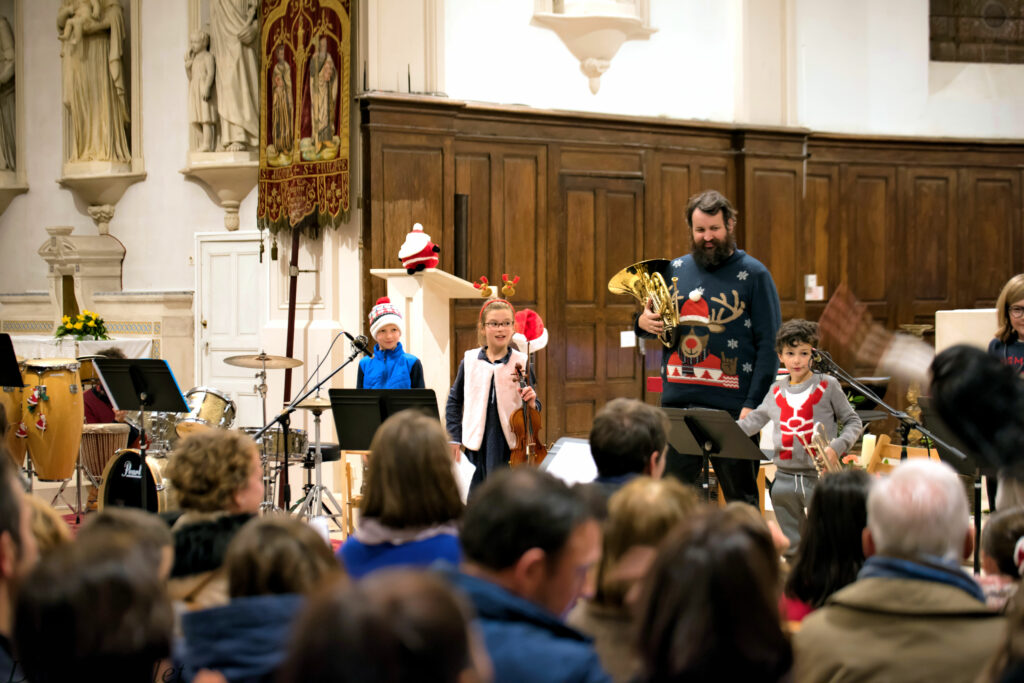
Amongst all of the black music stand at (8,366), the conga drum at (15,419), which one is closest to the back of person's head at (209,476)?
the black music stand at (8,366)

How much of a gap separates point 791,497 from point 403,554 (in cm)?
297

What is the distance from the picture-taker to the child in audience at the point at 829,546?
2730 millimetres

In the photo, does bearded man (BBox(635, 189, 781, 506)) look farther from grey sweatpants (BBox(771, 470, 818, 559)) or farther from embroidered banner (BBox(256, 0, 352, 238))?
embroidered banner (BBox(256, 0, 352, 238))

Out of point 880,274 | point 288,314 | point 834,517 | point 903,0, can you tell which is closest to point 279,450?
point 288,314

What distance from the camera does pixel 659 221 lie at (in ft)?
32.5

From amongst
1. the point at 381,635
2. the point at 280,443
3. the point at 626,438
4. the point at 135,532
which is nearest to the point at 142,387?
the point at 280,443

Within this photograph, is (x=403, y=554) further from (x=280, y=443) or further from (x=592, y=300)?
(x=592, y=300)

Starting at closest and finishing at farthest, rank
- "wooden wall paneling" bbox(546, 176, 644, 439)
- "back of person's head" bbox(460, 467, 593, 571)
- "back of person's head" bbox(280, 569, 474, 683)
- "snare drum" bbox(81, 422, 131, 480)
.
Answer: "back of person's head" bbox(280, 569, 474, 683) → "back of person's head" bbox(460, 467, 593, 571) → "snare drum" bbox(81, 422, 131, 480) → "wooden wall paneling" bbox(546, 176, 644, 439)

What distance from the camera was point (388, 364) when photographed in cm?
639

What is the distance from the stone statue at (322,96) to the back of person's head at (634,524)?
6805 millimetres

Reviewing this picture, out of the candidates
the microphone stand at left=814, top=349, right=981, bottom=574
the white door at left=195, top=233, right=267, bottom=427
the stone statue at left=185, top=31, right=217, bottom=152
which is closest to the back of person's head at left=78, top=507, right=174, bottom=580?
the microphone stand at left=814, top=349, right=981, bottom=574

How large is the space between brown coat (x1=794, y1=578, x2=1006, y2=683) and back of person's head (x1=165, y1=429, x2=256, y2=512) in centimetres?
149

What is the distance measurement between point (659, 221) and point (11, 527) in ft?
27.4

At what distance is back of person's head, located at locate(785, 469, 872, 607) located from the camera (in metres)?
2.73
